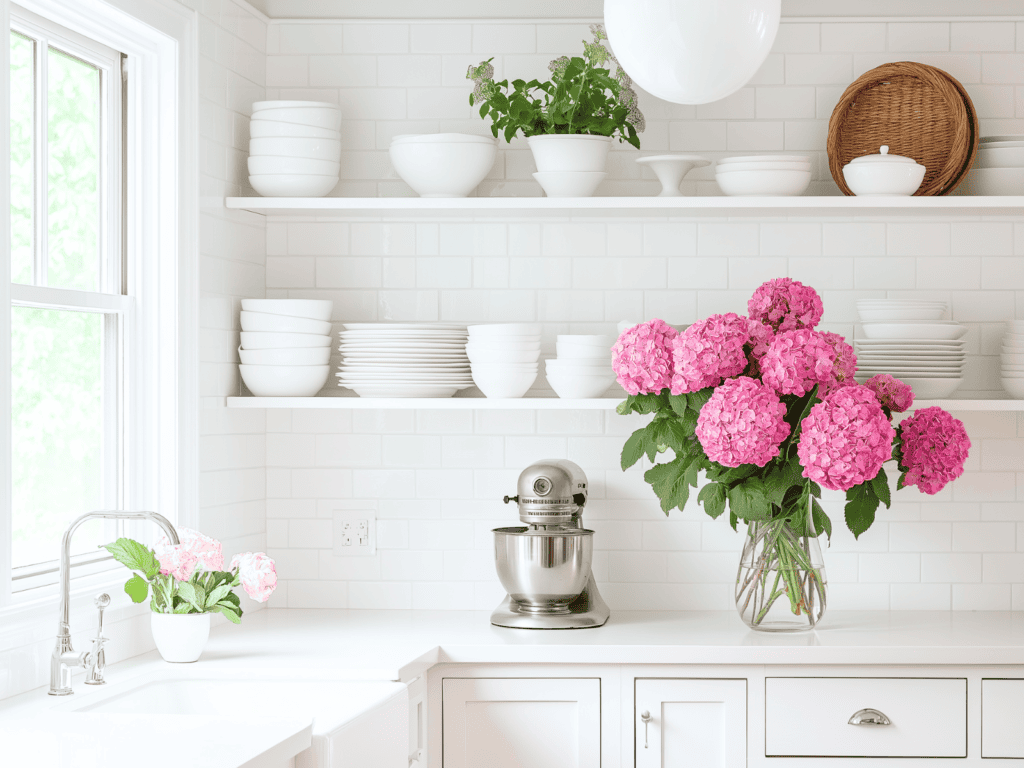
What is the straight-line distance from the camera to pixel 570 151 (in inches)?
106

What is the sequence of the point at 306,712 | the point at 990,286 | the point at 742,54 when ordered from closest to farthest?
the point at 742,54 < the point at 306,712 < the point at 990,286

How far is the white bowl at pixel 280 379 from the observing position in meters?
2.75

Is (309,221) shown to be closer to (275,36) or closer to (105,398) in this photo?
(275,36)

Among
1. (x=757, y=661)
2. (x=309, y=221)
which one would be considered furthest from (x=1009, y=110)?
(x=309, y=221)

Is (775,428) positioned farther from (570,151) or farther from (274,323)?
(274,323)

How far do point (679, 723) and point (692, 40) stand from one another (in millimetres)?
1612

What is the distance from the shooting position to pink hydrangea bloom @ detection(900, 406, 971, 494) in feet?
8.03

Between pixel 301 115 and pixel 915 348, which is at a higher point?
pixel 301 115

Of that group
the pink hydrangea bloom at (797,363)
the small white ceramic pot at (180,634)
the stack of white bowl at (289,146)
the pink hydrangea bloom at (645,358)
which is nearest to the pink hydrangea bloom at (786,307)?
the pink hydrangea bloom at (797,363)

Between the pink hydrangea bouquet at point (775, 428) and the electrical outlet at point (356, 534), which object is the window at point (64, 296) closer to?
the electrical outlet at point (356, 534)

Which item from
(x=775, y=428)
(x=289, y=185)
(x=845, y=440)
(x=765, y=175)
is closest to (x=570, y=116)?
(x=765, y=175)

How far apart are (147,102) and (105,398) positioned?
72cm

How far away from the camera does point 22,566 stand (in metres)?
2.17

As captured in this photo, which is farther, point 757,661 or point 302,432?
point 302,432
